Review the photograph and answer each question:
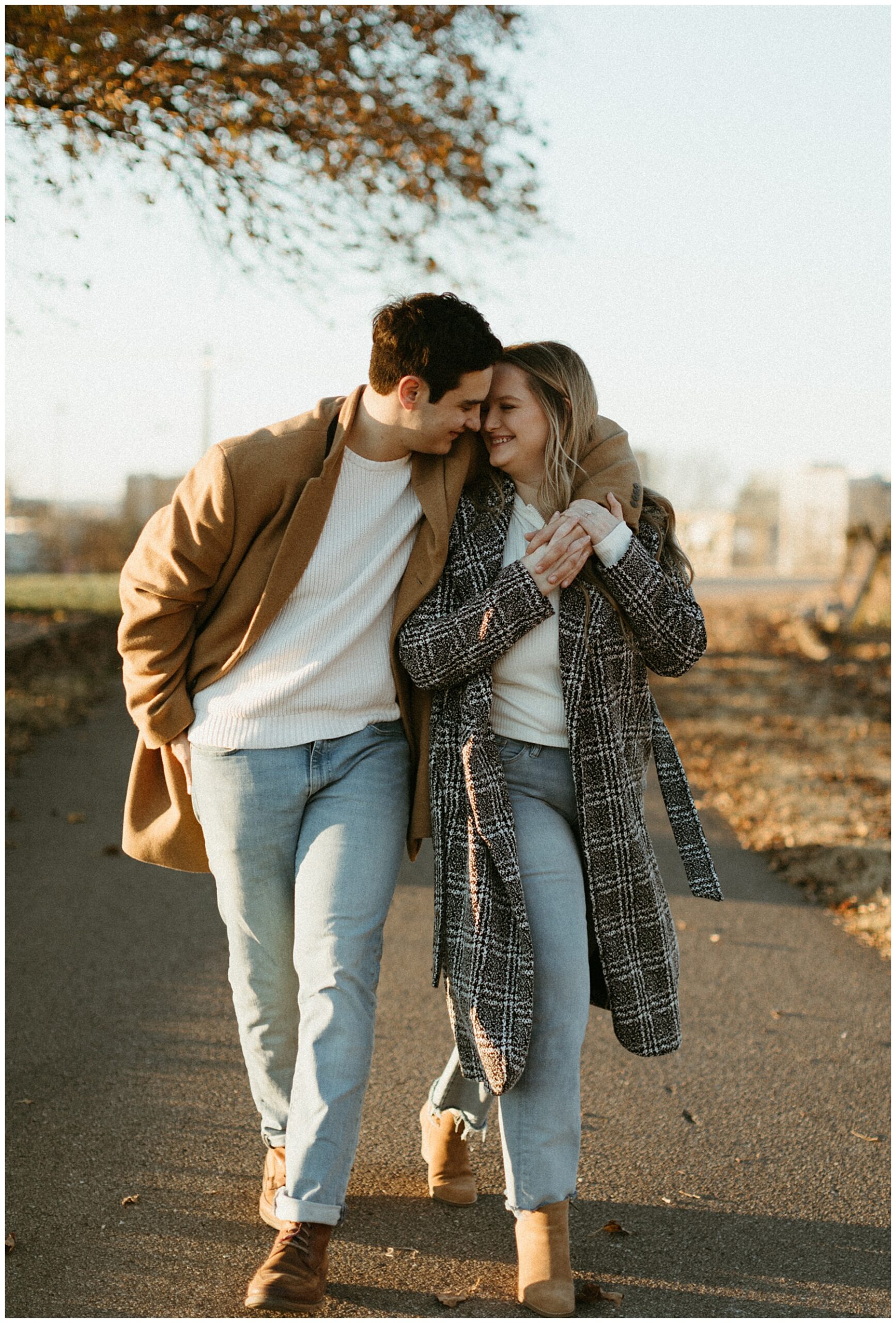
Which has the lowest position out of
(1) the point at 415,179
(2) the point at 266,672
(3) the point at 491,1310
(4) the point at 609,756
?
(3) the point at 491,1310

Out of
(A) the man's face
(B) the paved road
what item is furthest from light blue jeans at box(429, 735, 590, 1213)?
(A) the man's face

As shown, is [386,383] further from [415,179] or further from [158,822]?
[415,179]

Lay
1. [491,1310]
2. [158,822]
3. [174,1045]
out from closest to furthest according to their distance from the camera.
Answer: [491,1310]
[158,822]
[174,1045]

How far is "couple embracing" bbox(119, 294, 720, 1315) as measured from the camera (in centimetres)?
297

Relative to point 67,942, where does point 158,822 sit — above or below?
above

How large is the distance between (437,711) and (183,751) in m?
0.67

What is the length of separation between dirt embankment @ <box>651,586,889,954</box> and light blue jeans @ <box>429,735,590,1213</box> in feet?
9.38

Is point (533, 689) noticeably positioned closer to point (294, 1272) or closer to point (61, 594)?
point (294, 1272)

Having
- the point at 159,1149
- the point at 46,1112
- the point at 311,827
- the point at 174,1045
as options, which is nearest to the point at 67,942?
the point at 174,1045

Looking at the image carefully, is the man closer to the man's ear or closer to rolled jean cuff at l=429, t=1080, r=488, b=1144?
the man's ear

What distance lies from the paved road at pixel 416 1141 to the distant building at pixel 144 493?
67.3 feet

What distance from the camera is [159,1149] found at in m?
3.58

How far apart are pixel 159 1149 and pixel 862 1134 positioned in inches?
81.9

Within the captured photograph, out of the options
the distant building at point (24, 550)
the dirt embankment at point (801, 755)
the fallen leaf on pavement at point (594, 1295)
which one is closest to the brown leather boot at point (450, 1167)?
the fallen leaf on pavement at point (594, 1295)
